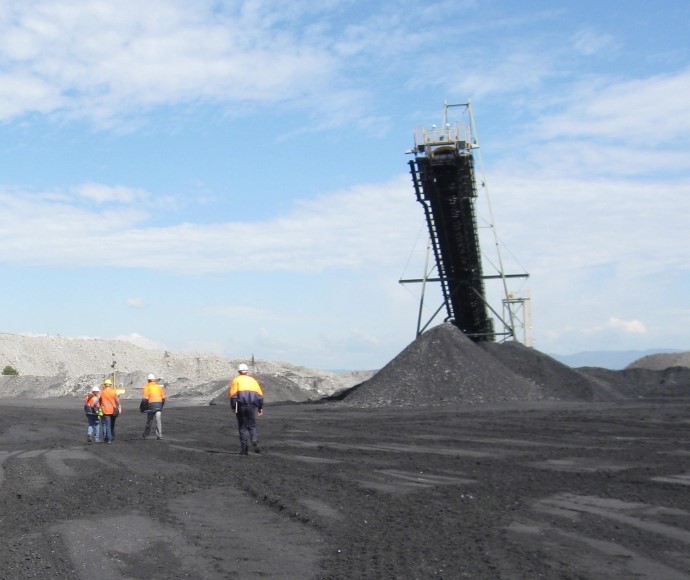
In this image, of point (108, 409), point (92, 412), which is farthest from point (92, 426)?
point (108, 409)

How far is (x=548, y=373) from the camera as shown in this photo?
32781 mm

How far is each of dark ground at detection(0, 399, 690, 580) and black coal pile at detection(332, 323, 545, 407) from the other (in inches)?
453

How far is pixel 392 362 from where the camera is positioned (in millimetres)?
32844

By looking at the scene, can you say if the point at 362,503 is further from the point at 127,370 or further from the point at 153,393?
the point at 127,370

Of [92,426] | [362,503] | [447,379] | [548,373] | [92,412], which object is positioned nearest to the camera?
[362,503]

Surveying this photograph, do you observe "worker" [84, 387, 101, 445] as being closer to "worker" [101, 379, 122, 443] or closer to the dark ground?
"worker" [101, 379, 122, 443]

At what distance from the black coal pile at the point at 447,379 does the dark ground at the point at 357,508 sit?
11.5 meters

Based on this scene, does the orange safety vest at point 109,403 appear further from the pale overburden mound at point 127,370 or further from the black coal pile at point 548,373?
the pale overburden mound at point 127,370

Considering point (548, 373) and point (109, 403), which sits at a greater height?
point (548, 373)

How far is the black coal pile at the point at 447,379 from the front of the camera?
30.6 meters

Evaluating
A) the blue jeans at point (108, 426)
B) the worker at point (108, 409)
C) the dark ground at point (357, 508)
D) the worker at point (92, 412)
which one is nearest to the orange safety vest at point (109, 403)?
the worker at point (108, 409)

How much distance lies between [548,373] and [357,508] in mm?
24621

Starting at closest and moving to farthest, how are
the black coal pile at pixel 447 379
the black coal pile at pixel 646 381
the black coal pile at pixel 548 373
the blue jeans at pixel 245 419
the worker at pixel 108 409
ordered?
the blue jeans at pixel 245 419, the worker at pixel 108 409, the black coal pile at pixel 447 379, the black coal pile at pixel 548 373, the black coal pile at pixel 646 381

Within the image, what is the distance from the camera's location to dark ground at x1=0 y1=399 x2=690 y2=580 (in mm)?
6750
